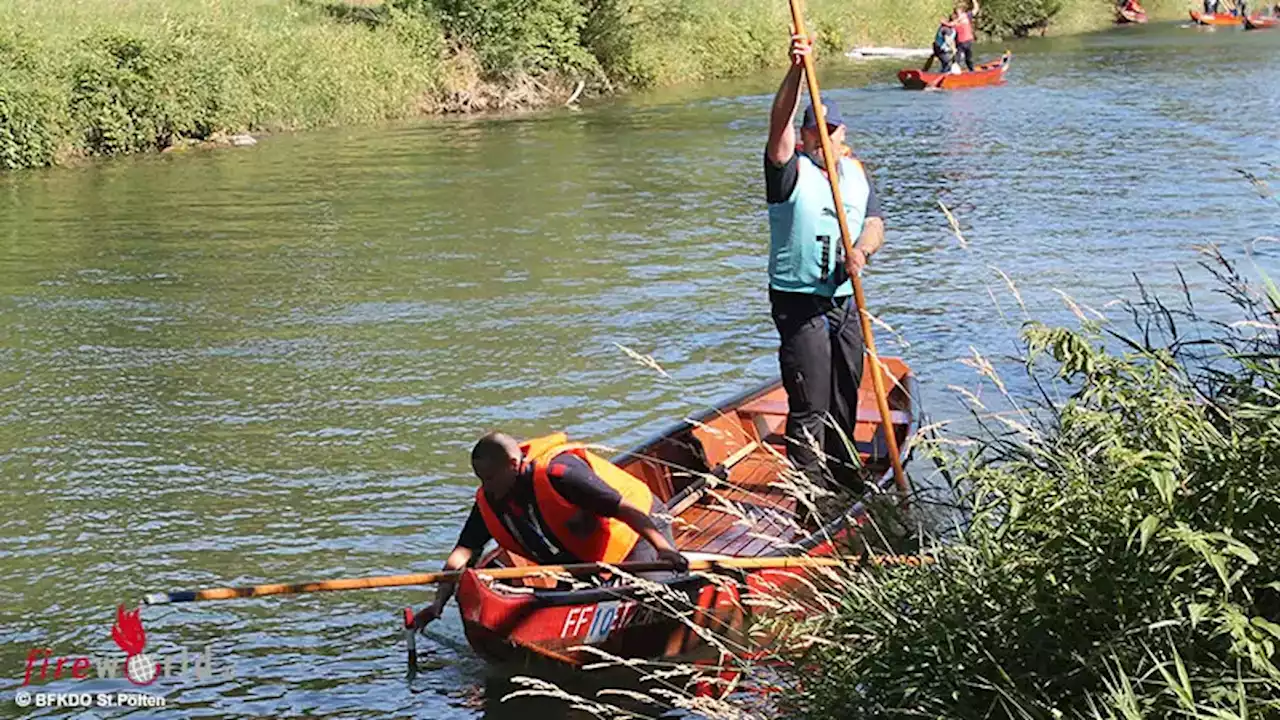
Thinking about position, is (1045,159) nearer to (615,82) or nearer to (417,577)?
(615,82)

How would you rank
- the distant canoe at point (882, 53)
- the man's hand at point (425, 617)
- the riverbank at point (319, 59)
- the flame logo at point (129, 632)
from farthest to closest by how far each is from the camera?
1. the distant canoe at point (882, 53)
2. the riverbank at point (319, 59)
3. the flame logo at point (129, 632)
4. the man's hand at point (425, 617)

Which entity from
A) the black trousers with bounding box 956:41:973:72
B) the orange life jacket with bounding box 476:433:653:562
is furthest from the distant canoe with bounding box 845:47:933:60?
the orange life jacket with bounding box 476:433:653:562

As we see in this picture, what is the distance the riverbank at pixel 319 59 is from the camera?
25.2 metres

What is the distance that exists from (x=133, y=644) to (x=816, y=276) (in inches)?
144

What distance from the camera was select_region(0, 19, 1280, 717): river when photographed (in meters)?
8.00

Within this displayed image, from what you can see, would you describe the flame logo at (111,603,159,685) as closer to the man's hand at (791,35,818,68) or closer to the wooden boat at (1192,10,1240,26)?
the man's hand at (791,35,818,68)

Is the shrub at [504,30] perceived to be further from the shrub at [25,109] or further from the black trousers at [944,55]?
the shrub at [25,109]

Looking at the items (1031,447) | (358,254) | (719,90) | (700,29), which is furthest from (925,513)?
(700,29)

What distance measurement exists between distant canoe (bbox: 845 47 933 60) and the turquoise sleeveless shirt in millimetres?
34339

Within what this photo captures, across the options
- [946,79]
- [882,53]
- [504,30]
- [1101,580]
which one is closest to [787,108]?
[1101,580]

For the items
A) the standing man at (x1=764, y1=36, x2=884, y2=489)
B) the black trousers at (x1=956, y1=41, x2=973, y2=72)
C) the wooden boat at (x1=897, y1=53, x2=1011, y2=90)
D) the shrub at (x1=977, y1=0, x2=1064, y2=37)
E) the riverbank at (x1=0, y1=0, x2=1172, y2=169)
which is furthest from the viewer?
the shrub at (x1=977, y1=0, x2=1064, y2=37)

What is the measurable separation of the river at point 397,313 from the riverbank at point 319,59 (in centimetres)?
91

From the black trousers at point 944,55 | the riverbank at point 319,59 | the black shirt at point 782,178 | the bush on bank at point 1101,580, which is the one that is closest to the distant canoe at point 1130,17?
the riverbank at point 319,59

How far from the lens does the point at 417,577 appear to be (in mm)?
6551
